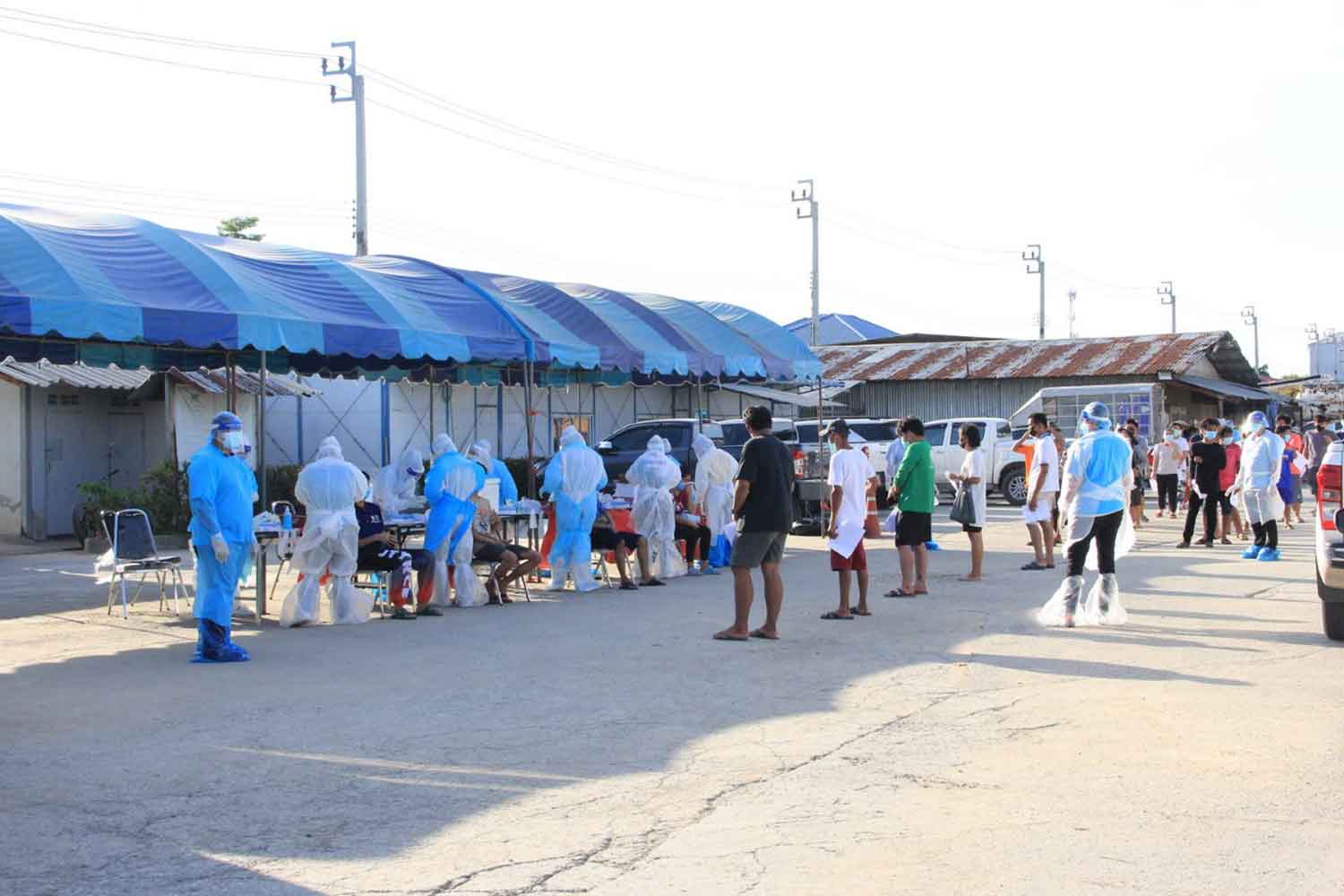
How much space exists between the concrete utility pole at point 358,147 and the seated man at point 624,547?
46.3 ft

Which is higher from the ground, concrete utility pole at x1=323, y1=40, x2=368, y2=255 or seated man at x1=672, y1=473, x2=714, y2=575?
concrete utility pole at x1=323, y1=40, x2=368, y2=255

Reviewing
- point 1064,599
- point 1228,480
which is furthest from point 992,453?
point 1064,599

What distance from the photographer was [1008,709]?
26.2 ft

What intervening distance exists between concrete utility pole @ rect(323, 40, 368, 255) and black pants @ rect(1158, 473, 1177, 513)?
51.0 feet

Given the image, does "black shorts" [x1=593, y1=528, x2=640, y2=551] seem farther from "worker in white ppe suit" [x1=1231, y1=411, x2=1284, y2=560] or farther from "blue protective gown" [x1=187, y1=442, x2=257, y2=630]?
"worker in white ppe suit" [x1=1231, y1=411, x2=1284, y2=560]

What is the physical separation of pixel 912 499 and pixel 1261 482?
5566 mm

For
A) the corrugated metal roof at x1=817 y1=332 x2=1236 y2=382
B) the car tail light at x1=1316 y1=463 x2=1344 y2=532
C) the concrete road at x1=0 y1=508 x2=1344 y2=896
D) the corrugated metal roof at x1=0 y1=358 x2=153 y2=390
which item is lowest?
the concrete road at x1=0 y1=508 x2=1344 y2=896

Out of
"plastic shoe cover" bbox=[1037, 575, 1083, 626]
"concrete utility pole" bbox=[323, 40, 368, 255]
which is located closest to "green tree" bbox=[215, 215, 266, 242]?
"concrete utility pole" bbox=[323, 40, 368, 255]

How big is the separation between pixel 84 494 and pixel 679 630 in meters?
13.3

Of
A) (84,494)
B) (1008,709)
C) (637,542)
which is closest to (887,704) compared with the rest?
(1008,709)


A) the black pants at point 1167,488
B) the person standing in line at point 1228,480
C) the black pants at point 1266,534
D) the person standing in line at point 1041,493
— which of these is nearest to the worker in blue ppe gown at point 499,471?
the person standing in line at point 1041,493

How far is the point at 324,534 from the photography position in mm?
11836

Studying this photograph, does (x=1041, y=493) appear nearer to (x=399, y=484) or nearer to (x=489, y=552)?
(x=489, y=552)

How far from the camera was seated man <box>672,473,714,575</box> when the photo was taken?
1645 cm
